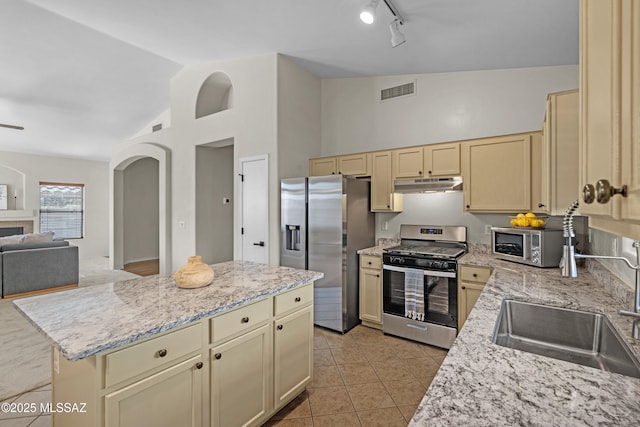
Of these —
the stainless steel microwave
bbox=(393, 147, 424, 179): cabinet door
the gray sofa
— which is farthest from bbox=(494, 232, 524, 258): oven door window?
the gray sofa

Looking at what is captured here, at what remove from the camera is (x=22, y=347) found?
3084 millimetres

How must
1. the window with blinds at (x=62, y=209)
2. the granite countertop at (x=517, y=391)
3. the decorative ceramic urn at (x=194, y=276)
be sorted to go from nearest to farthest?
1. the granite countertop at (x=517, y=391)
2. the decorative ceramic urn at (x=194, y=276)
3. the window with blinds at (x=62, y=209)

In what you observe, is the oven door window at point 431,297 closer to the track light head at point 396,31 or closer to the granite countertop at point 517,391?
the granite countertop at point 517,391

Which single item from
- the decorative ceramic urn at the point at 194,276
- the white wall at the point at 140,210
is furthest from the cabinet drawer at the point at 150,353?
the white wall at the point at 140,210

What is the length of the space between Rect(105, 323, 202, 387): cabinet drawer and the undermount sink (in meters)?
1.37

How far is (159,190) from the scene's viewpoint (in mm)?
6039

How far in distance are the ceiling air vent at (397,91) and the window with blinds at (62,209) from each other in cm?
879

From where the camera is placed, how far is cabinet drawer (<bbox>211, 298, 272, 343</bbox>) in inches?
62.6

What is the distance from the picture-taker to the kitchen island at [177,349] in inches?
48.2

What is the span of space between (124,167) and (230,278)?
644cm

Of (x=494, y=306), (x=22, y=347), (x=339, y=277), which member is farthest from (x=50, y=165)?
A: (x=494, y=306)

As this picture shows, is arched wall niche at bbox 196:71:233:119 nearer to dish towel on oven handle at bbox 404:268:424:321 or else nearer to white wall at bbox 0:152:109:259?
dish towel on oven handle at bbox 404:268:424:321

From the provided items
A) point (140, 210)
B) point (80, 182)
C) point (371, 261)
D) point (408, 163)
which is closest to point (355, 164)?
point (408, 163)

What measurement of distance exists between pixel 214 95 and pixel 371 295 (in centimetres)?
420
